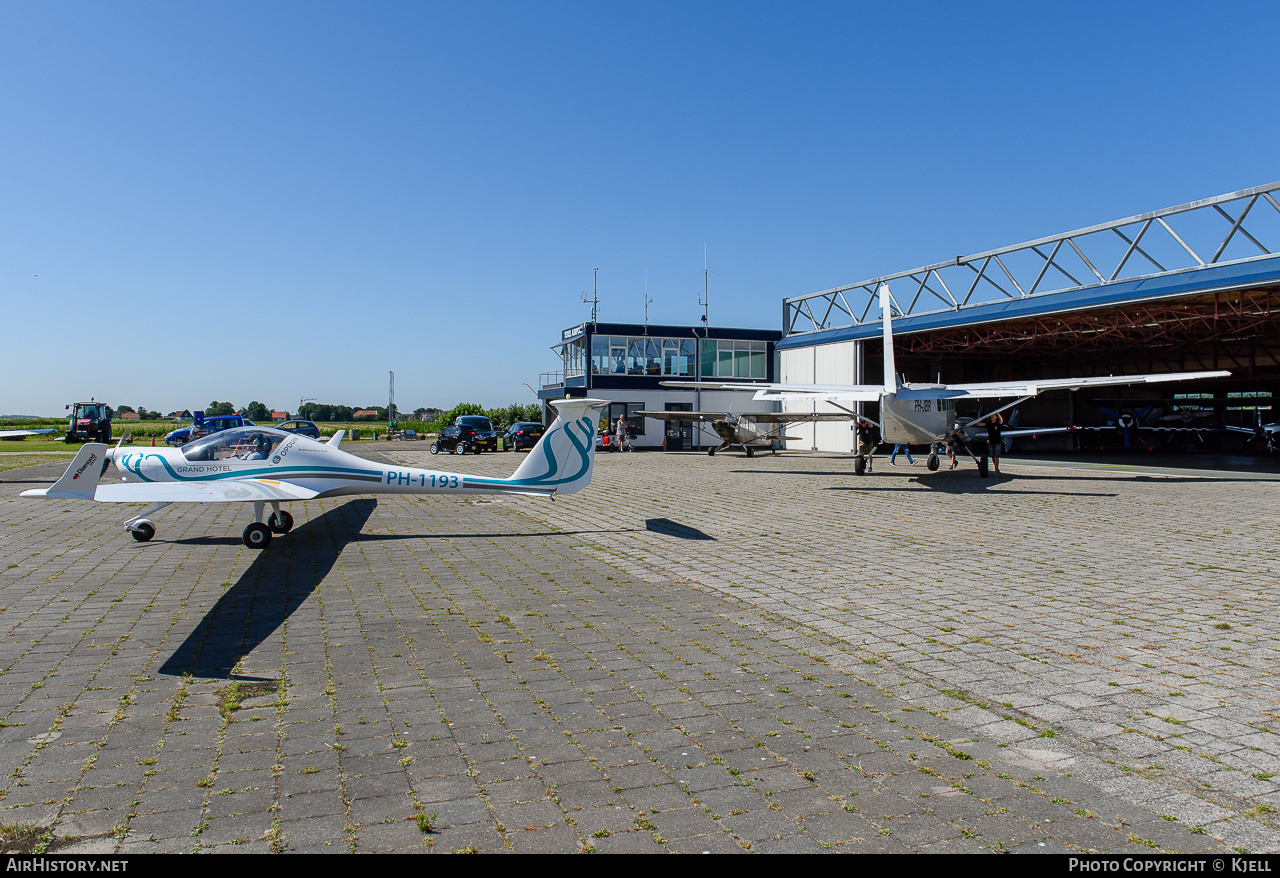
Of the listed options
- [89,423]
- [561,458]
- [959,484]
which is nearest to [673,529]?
[561,458]

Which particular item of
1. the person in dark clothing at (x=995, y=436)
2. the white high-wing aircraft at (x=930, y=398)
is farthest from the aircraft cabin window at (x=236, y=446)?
the person in dark clothing at (x=995, y=436)

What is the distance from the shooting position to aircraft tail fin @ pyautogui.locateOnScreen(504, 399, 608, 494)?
1125 cm

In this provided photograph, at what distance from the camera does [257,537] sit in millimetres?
9984

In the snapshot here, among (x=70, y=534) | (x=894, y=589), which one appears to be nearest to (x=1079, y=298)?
(x=894, y=589)

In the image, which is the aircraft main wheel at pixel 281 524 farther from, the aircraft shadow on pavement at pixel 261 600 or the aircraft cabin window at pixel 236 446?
the aircraft cabin window at pixel 236 446

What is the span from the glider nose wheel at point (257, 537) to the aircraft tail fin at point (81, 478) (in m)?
1.84

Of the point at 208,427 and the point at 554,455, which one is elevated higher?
the point at 208,427

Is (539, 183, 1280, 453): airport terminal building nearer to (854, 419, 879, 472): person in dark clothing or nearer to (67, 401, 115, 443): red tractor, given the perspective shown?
(854, 419, 879, 472): person in dark clothing

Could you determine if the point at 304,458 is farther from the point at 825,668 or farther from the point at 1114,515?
the point at 1114,515

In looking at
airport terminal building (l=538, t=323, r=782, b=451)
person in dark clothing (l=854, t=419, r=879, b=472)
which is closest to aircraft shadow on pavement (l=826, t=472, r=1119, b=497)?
person in dark clothing (l=854, t=419, r=879, b=472)

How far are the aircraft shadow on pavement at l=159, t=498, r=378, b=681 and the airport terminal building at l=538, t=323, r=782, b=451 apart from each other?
102 ft

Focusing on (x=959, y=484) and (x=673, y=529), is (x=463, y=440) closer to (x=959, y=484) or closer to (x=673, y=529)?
(x=959, y=484)

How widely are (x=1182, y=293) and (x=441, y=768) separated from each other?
22.8 metres

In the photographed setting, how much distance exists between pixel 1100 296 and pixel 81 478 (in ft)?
81.1
